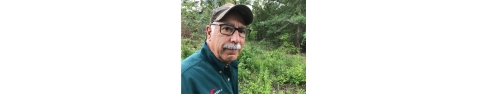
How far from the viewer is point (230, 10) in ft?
6.98

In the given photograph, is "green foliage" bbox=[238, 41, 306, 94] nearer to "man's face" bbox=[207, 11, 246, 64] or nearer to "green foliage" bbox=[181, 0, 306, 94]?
"green foliage" bbox=[181, 0, 306, 94]

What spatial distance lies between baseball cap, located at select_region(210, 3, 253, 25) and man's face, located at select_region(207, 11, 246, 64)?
19 mm

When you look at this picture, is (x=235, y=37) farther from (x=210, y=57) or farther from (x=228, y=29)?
(x=210, y=57)

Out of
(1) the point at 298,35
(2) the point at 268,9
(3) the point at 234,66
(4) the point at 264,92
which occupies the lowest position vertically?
(4) the point at 264,92

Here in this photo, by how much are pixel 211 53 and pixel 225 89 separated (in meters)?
0.20

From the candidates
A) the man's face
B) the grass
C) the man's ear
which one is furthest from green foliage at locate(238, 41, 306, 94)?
the man's ear

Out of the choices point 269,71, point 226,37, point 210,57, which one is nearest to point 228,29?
point 226,37

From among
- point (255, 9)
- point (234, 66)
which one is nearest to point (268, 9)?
point (255, 9)

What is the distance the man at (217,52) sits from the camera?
2137 millimetres

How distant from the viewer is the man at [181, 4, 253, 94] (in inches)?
84.1

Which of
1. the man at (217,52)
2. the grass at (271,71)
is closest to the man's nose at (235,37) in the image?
the man at (217,52)

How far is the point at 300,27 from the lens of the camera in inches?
89.6

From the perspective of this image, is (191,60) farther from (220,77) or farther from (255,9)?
(255,9)

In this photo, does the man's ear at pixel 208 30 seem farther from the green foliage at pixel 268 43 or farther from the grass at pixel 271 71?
the grass at pixel 271 71
